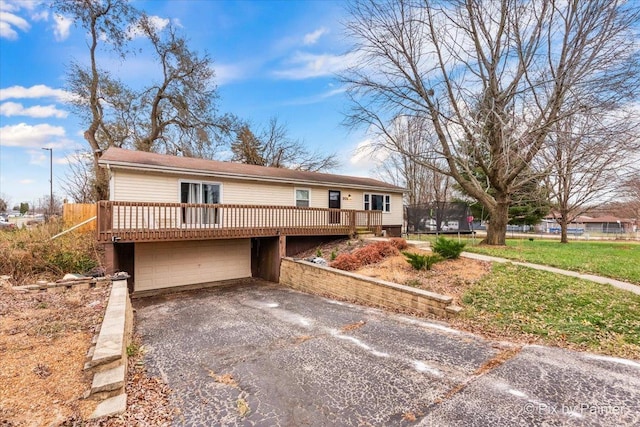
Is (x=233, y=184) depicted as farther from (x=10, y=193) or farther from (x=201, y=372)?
(x=10, y=193)

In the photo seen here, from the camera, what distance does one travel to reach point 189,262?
12.0 metres

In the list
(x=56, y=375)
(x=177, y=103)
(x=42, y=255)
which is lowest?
(x=56, y=375)

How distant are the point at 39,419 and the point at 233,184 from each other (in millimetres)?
10241

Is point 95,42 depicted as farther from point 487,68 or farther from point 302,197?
point 487,68

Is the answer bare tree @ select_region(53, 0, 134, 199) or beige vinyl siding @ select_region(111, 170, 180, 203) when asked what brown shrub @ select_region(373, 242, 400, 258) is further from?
bare tree @ select_region(53, 0, 134, 199)

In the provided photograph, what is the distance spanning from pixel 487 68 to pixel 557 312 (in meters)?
9.85

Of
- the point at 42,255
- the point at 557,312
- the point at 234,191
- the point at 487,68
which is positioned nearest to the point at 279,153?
the point at 234,191

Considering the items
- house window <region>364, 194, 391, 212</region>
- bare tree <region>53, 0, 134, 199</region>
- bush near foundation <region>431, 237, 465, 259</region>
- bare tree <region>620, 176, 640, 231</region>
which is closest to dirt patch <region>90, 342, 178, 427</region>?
bush near foundation <region>431, 237, 465, 259</region>

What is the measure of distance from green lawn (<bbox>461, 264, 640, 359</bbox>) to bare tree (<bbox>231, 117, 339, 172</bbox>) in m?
22.0

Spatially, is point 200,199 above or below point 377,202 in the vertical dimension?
below

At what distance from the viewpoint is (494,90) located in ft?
39.1

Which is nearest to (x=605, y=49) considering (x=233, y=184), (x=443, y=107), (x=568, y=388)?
(x=443, y=107)

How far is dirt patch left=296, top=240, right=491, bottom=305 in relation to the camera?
7.27 m

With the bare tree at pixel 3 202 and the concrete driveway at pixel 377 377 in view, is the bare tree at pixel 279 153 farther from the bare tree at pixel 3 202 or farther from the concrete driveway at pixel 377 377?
the bare tree at pixel 3 202
